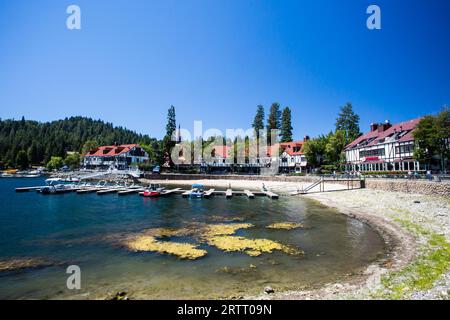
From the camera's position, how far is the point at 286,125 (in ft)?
348

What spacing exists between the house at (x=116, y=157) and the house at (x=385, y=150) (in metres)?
90.6

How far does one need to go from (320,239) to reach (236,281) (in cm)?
1071

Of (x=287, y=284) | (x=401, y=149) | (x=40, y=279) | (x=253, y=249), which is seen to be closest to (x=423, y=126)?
(x=401, y=149)

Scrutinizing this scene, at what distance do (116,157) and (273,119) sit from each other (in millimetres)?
73363

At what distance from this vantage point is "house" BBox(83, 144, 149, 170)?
11588cm

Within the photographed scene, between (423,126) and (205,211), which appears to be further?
(423,126)

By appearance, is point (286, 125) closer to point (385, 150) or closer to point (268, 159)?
point (268, 159)

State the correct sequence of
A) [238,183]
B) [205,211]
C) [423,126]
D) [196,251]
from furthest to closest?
[238,183] → [423,126] → [205,211] → [196,251]

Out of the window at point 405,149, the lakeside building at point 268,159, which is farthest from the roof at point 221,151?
the window at point 405,149

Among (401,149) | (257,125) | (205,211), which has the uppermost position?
(257,125)

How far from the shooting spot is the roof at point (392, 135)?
5300 cm

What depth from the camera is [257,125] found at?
110 meters
